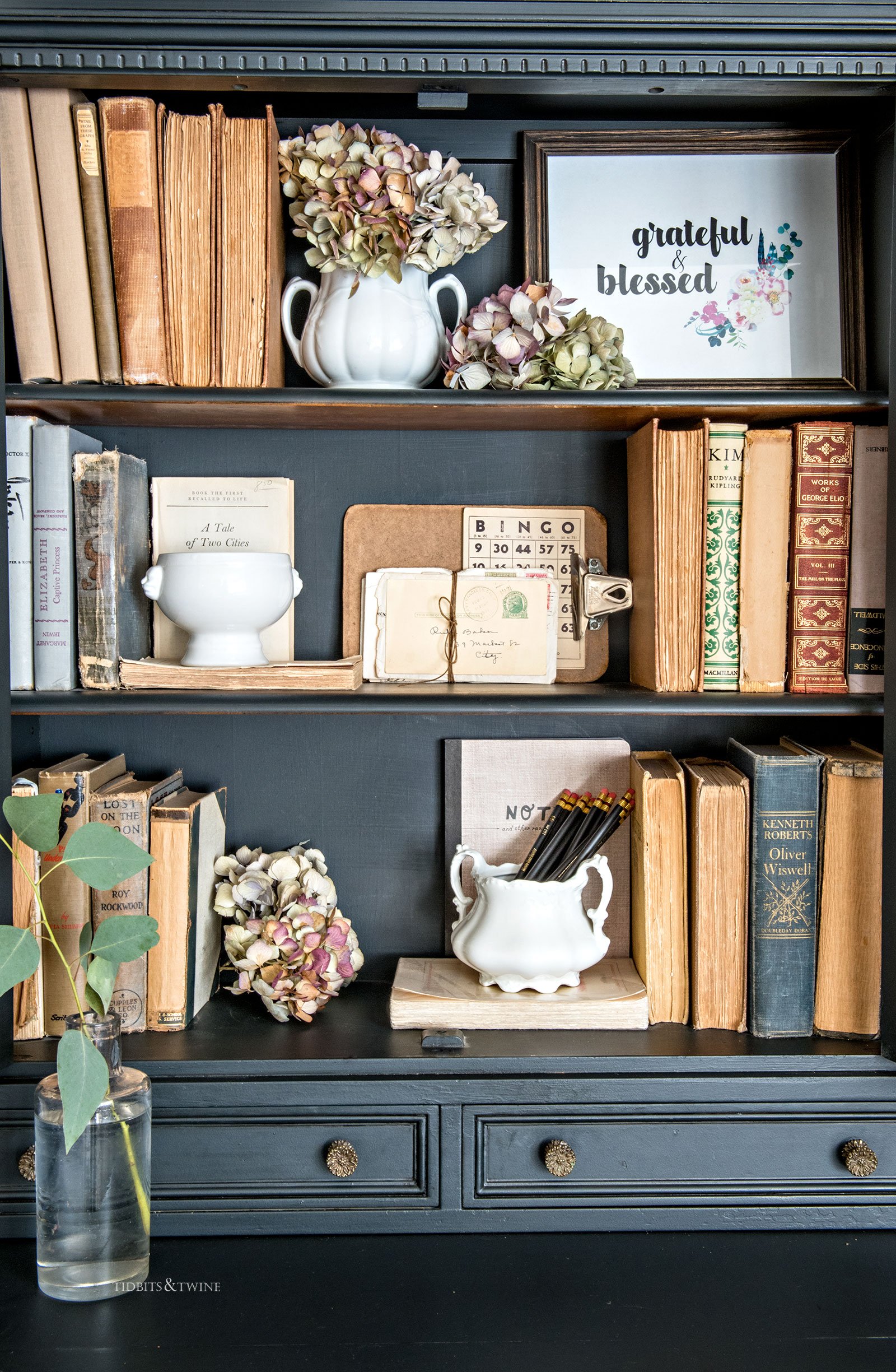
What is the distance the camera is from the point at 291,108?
1.42 metres

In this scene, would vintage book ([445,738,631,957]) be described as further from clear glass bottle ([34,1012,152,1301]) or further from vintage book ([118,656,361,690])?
clear glass bottle ([34,1012,152,1301])

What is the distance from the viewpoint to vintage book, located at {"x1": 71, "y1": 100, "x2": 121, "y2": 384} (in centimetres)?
126

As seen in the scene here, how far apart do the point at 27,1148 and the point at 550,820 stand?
0.79 meters

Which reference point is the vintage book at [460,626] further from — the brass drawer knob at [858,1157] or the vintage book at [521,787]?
the brass drawer knob at [858,1157]

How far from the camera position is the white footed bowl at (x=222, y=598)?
1.32m

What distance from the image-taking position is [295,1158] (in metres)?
1.24

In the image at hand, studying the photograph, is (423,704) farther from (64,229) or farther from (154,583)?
(64,229)

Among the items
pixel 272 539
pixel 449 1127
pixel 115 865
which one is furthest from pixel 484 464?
pixel 449 1127

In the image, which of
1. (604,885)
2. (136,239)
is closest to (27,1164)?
(604,885)

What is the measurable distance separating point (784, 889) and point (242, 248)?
1.08 metres

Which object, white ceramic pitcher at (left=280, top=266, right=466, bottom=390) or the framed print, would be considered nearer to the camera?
white ceramic pitcher at (left=280, top=266, right=466, bottom=390)

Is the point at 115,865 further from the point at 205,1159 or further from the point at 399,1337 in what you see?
the point at 399,1337

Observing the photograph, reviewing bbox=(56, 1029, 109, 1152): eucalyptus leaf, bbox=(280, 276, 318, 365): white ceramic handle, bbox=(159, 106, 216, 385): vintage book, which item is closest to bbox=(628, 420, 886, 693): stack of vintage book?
bbox=(280, 276, 318, 365): white ceramic handle

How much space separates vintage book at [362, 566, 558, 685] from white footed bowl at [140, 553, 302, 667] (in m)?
0.18
